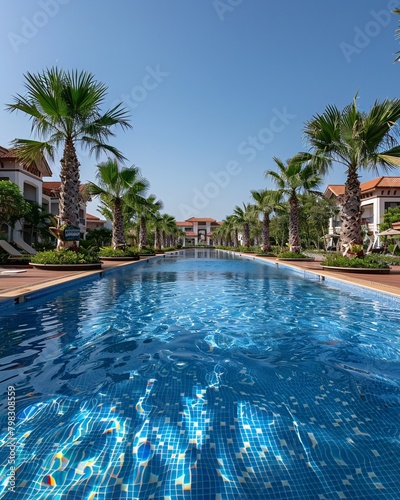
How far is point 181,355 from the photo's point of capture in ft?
15.2

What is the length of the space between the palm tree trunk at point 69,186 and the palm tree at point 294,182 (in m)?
14.6

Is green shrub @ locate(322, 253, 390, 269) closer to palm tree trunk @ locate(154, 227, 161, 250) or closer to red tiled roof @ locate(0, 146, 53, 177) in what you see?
red tiled roof @ locate(0, 146, 53, 177)

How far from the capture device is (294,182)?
2319 centimetres

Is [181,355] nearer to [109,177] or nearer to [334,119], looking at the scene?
[334,119]

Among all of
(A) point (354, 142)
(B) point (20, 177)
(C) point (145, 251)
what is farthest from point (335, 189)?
(B) point (20, 177)

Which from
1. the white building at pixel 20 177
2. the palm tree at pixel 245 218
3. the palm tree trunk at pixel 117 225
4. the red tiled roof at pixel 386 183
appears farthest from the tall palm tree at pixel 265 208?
the white building at pixel 20 177

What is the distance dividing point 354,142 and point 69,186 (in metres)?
13.0

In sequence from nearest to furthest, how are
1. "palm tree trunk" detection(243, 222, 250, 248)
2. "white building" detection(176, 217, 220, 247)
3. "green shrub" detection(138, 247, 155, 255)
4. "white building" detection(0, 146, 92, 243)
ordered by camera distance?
1. "white building" detection(0, 146, 92, 243)
2. "green shrub" detection(138, 247, 155, 255)
3. "palm tree trunk" detection(243, 222, 250, 248)
4. "white building" detection(176, 217, 220, 247)

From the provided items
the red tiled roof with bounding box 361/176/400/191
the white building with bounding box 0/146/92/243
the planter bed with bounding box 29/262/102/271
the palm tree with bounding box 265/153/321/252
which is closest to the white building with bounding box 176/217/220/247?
the white building with bounding box 0/146/92/243

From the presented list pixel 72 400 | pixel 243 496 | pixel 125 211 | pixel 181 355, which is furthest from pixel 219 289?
pixel 125 211

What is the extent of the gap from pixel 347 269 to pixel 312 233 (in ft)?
91.6

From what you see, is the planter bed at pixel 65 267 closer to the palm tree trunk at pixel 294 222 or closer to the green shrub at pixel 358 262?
the green shrub at pixel 358 262

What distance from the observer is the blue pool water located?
2262 millimetres

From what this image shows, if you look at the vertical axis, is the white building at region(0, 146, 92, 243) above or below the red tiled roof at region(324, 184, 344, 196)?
below
